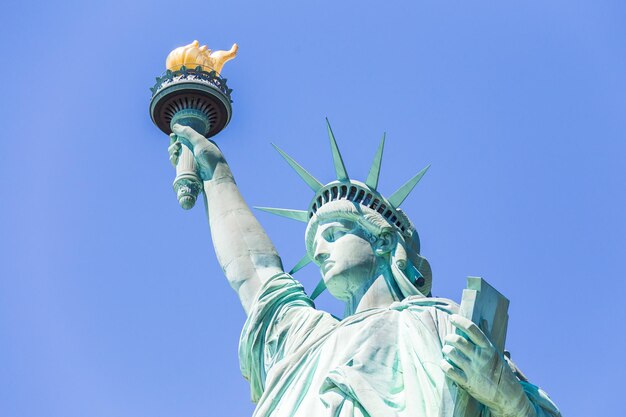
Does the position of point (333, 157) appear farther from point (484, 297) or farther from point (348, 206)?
point (484, 297)

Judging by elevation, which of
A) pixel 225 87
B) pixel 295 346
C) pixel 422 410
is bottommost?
pixel 422 410

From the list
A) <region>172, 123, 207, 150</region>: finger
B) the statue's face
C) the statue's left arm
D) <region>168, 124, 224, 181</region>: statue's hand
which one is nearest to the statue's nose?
the statue's face

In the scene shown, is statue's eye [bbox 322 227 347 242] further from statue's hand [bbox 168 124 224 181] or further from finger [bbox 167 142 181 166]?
finger [bbox 167 142 181 166]

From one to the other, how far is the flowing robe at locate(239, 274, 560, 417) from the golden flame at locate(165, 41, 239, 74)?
3.19 meters

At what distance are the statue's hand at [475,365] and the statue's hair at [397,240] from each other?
70.4 inches

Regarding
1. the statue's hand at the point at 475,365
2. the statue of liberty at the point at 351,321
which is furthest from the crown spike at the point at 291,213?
the statue's hand at the point at 475,365

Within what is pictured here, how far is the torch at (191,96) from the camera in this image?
54.1 feet

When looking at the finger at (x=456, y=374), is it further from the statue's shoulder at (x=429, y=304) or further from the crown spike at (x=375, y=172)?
the crown spike at (x=375, y=172)

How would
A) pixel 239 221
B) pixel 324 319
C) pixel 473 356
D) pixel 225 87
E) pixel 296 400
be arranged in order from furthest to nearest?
1. pixel 225 87
2. pixel 239 221
3. pixel 324 319
4. pixel 296 400
5. pixel 473 356

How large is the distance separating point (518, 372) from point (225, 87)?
15.5ft

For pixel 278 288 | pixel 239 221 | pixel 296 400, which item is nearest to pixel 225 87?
pixel 239 221

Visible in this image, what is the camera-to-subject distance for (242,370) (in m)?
14.6

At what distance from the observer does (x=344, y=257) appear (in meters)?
14.3

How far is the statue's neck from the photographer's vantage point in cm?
1412
